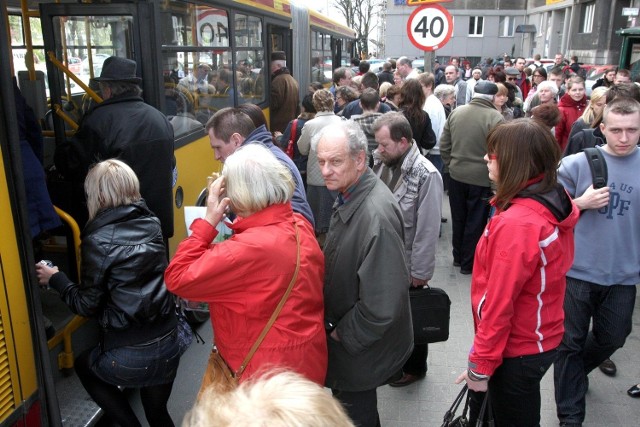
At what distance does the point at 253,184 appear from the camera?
2.20 meters

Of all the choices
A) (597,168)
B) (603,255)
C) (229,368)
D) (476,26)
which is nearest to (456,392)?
(603,255)

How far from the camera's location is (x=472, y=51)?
45.6 meters

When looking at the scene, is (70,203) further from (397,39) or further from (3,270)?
(397,39)

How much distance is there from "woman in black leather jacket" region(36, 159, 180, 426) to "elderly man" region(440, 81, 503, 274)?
3552 millimetres

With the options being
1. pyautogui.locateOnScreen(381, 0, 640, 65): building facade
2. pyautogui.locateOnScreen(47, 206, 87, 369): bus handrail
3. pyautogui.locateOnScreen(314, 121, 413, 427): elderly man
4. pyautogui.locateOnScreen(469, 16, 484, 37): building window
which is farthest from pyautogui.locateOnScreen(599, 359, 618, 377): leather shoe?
pyautogui.locateOnScreen(469, 16, 484, 37): building window

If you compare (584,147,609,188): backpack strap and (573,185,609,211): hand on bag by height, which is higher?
(584,147,609,188): backpack strap

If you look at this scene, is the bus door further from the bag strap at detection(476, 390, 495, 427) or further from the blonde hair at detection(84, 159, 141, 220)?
the bag strap at detection(476, 390, 495, 427)

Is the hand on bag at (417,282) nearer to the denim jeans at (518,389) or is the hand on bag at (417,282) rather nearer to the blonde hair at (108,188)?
the denim jeans at (518,389)

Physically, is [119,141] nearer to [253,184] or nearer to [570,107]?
[253,184]

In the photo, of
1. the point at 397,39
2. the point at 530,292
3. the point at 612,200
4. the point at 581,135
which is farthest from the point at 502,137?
the point at 397,39

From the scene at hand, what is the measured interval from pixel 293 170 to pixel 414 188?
90 centimetres

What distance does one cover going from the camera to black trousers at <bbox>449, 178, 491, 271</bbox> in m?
5.74

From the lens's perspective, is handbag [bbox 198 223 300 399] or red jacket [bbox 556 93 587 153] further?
red jacket [bbox 556 93 587 153]

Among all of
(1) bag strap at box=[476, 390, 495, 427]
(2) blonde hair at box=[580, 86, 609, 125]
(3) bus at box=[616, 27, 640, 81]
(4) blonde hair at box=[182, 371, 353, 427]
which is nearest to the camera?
(4) blonde hair at box=[182, 371, 353, 427]
